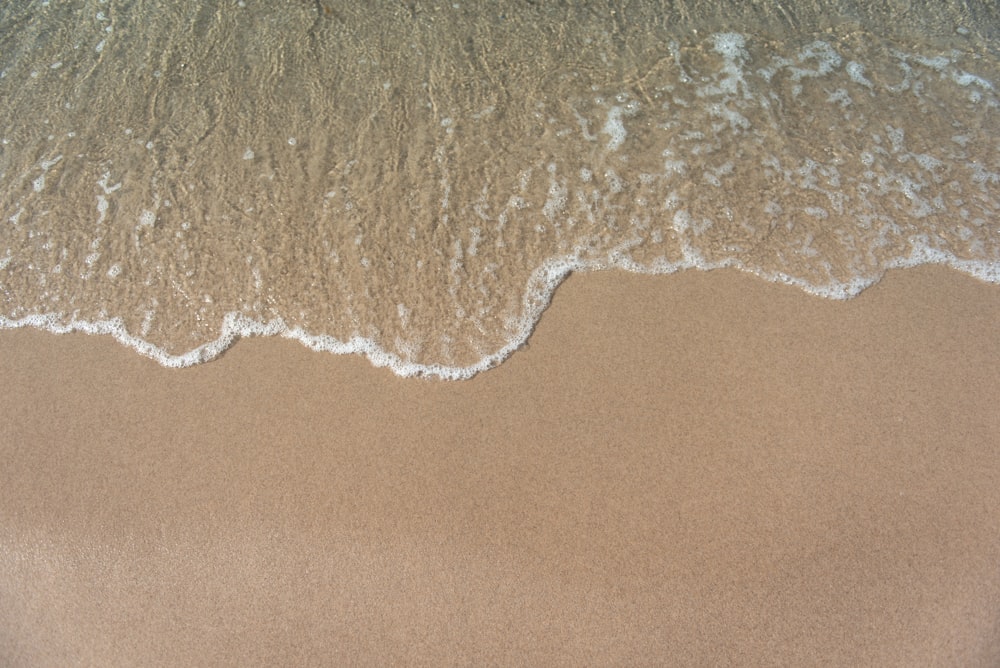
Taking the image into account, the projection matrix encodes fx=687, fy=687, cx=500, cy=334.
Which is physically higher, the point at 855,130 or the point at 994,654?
the point at 855,130

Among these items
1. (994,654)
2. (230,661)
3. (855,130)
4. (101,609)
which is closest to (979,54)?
(855,130)

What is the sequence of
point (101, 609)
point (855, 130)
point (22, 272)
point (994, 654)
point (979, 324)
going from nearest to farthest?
point (994, 654)
point (101, 609)
point (979, 324)
point (22, 272)
point (855, 130)

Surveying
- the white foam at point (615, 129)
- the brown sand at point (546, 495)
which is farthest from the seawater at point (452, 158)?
the brown sand at point (546, 495)

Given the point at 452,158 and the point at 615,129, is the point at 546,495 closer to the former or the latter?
the point at 452,158

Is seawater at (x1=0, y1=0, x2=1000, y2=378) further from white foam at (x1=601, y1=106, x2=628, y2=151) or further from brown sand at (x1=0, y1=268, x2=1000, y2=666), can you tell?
brown sand at (x1=0, y1=268, x2=1000, y2=666)

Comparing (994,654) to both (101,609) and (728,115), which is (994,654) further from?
(101,609)

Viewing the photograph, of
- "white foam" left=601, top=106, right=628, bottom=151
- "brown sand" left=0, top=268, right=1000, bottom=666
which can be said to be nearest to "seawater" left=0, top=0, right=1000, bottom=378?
"white foam" left=601, top=106, right=628, bottom=151

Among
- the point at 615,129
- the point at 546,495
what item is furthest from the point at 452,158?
the point at 546,495

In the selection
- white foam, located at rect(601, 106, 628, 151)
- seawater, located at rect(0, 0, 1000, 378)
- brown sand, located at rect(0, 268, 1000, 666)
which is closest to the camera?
brown sand, located at rect(0, 268, 1000, 666)
